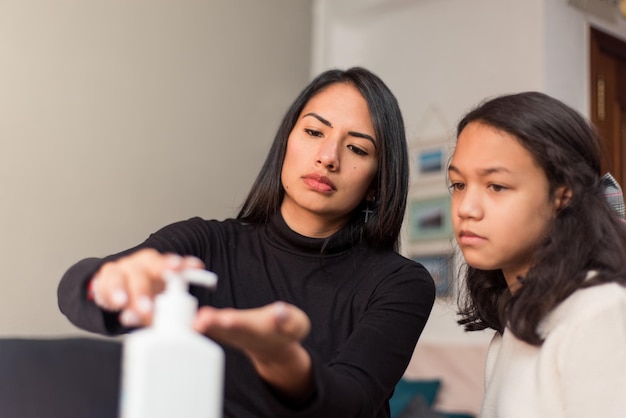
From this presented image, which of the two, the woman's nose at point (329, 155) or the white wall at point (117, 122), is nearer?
the woman's nose at point (329, 155)

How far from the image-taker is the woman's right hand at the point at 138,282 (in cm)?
56

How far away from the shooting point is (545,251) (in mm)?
945

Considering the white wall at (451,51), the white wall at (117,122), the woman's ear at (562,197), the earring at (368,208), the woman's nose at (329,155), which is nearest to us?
the woman's ear at (562,197)

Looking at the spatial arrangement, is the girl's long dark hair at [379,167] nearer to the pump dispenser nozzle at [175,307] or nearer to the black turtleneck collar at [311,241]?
the black turtleneck collar at [311,241]

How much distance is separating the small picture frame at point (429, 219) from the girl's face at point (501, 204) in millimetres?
1925

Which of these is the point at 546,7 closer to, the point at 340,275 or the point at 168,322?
the point at 340,275

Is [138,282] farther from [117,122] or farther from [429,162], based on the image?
[429,162]

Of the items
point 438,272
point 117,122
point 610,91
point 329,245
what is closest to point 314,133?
point 329,245

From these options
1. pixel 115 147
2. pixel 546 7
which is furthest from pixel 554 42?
pixel 115 147

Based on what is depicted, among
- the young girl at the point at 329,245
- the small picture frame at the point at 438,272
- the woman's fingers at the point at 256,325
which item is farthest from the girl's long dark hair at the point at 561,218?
the small picture frame at the point at 438,272

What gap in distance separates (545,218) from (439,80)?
82.8 inches

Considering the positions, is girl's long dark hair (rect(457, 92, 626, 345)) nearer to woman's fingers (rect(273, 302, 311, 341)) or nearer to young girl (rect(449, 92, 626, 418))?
young girl (rect(449, 92, 626, 418))

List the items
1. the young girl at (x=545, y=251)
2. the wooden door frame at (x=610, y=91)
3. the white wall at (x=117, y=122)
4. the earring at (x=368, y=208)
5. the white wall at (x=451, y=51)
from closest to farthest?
the young girl at (x=545, y=251) < the earring at (x=368, y=208) < the white wall at (x=117, y=122) < the white wall at (x=451, y=51) < the wooden door frame at (x=610, y=91)

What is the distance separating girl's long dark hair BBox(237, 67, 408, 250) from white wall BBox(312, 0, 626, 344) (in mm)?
1333
